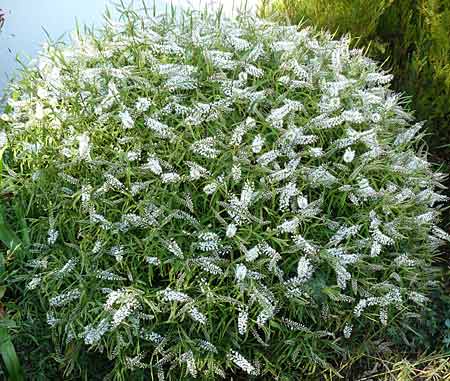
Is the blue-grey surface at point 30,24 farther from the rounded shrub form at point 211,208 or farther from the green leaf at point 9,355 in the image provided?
the green leaf at point 9,355

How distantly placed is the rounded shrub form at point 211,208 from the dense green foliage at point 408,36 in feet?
3.00

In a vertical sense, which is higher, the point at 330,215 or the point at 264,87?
the point at 264,87

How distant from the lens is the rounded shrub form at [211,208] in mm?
2828

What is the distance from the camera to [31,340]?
9.93 feet

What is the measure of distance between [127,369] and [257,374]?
0.49 meters

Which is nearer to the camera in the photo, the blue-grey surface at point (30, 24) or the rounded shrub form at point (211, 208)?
the rounded shrub form at point (211, 208)

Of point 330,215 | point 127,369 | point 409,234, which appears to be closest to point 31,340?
point 127,369

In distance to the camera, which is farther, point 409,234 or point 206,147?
point 409,234

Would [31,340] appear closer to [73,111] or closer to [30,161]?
[30,161]

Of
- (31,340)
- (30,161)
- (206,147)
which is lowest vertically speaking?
(31,340)

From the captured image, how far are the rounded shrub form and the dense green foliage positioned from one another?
92 centimetres

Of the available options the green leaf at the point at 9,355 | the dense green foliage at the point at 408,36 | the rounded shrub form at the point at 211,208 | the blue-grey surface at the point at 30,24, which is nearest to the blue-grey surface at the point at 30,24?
the blue-grey surface at the point at 30,24

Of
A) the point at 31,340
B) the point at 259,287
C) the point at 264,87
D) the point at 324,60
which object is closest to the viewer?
the point at 259,287

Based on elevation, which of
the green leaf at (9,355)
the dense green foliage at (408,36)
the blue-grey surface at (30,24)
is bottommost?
the green leaf at (9,355)
